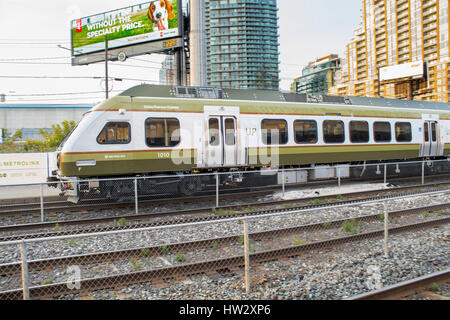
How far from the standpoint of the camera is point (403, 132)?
1775 centimetres

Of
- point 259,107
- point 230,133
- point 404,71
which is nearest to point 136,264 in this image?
point 230,133

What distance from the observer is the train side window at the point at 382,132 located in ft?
55.1

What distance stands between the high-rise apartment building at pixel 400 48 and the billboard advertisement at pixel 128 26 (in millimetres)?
70351

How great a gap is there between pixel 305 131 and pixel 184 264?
10223 millimetres

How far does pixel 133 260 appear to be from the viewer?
6.51 metres

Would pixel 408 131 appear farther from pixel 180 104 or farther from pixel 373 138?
pixel 180 104

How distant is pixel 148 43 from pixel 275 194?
98.4ft

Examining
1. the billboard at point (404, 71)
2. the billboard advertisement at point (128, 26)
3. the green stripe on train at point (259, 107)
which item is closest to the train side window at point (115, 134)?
the green stripe on train at point (259, 107)

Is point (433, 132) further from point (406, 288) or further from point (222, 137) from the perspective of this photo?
point (406, 288)

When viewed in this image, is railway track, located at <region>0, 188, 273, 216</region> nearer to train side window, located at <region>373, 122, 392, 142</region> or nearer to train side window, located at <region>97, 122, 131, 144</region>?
train side window, located at <region>97, 122, 131, 144</region>

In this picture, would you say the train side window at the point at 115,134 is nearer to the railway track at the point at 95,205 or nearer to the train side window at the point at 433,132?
the railway track at the point at 95,205

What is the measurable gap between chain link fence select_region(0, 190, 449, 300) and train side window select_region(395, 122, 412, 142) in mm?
8445

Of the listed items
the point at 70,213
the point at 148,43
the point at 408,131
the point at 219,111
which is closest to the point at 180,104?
the point at 219,111

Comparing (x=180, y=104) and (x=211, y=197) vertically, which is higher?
(x=180, y=104)
